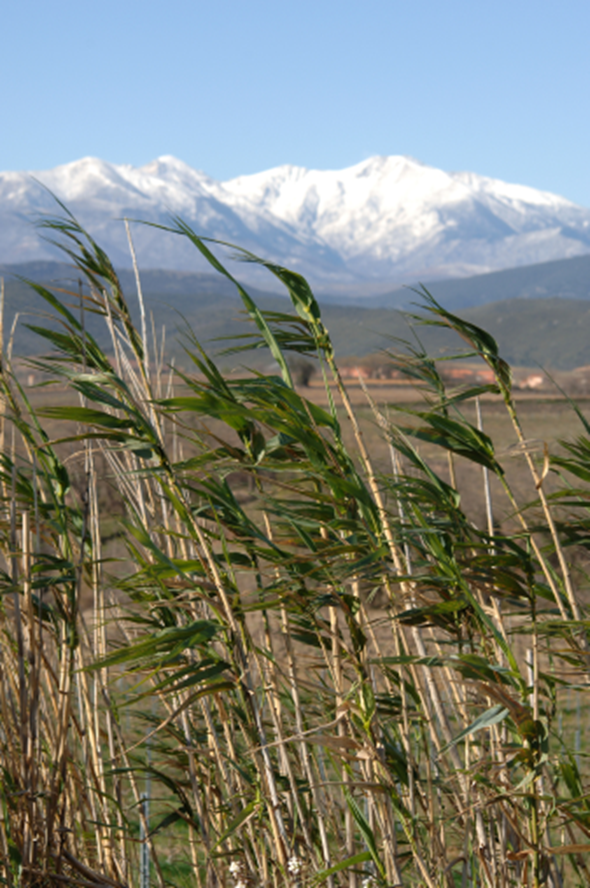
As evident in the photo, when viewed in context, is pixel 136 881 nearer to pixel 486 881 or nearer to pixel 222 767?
pixel 222 767

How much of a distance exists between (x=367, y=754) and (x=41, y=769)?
1210 millimetres

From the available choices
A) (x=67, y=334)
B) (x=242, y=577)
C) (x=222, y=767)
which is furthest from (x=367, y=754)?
(x=242, y=577)

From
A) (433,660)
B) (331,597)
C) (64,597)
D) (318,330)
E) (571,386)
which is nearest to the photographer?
(433,660)

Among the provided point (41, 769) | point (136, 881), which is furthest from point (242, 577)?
point (41, 769)

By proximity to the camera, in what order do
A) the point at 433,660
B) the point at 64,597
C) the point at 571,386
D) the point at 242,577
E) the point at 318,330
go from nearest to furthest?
the point at 433,660, the point at 318,330, the point at 64,597, the point at 242,577, the point at 571,386

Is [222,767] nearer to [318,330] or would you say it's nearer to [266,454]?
[266,454]

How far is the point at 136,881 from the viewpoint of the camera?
3.26 m

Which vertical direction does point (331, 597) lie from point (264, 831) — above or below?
above

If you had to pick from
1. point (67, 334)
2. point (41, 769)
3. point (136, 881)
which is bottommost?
point (136, 881)

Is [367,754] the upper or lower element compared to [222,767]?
upper

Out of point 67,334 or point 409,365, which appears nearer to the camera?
point 67,334

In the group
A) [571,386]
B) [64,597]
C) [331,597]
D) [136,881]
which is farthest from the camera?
[571,386]

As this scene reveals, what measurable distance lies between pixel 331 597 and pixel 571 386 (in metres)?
37.9

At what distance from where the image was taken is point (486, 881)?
227 centimetres
